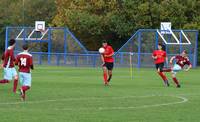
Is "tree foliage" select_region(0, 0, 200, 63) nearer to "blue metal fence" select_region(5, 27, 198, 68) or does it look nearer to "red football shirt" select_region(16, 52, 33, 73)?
"blue metal fence" select_region(5, 27, 198, 68)

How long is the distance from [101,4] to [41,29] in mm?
10619

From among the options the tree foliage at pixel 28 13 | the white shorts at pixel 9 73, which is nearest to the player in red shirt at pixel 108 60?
the white shorts at pixel 9 73

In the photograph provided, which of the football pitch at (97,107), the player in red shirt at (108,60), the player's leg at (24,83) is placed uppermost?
the player in red shirt at (108,60)

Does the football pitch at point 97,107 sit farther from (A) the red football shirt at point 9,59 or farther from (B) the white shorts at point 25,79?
(A) the red football shirt at point 9,59

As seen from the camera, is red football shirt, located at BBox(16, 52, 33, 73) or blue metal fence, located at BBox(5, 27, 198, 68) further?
blue metal fence, located at BBox(5, 27, 198, 68)

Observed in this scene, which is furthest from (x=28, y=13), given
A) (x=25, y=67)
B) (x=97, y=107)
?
(x=97, y=107)

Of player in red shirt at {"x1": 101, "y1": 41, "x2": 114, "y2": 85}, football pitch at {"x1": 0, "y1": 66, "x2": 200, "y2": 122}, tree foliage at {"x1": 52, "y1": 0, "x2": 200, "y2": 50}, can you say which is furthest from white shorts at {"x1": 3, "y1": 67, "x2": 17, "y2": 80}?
tree foliage at {"x1": 52, "y1": 0, "x2": 200, "y2": 50}

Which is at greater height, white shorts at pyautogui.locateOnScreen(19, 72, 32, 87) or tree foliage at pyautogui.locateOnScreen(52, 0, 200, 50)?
tree foliage at pyautogui.locateOnScreen(52, 0, 200, 50)

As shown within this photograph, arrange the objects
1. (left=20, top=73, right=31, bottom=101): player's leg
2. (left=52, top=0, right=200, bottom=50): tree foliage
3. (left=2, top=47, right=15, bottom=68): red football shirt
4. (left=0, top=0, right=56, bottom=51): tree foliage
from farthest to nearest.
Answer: (left=0, top=0, right=56, bottom=51): tree foliage
(left=52, top=0, right=200, bottom=50): tree foliage
(left=2, top=47, right=15, bottom=68): red football shirt
(left=20, top=73, right=31, bottom=101): player's leg

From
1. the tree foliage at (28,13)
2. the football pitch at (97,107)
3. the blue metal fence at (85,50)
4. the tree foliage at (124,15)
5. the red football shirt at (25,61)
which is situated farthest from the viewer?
the tree foliage at (28,13)

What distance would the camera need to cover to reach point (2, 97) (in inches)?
687

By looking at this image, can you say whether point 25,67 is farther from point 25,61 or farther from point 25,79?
point 25,79

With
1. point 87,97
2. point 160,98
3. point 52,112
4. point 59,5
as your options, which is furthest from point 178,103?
point 59,5

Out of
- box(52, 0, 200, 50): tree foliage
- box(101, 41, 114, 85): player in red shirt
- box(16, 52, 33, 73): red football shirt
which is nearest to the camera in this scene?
box(16, 52, 33, 73): red football shirt
